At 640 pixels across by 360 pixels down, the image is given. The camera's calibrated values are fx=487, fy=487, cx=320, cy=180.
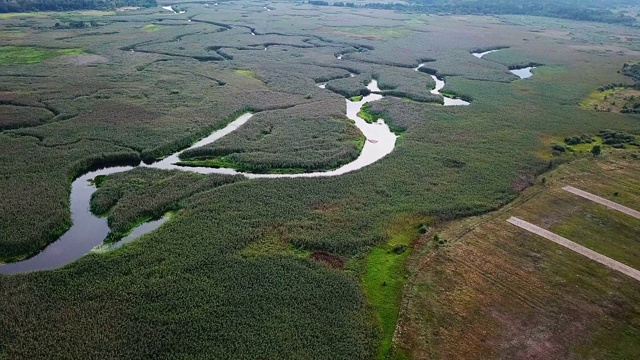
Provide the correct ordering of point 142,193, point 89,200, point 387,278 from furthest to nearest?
1. point 142,193
2. point 89,200
3. point 387,278

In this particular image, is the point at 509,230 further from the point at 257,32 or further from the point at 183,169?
the point at 257,32

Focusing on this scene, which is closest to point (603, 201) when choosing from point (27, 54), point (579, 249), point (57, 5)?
Result: point (579, 249)

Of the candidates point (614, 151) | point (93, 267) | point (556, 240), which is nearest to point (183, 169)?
point (93, 267)

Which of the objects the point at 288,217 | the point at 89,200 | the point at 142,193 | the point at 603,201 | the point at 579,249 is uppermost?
the point at 603,201

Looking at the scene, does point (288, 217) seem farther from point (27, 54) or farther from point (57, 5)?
point (57, 5)

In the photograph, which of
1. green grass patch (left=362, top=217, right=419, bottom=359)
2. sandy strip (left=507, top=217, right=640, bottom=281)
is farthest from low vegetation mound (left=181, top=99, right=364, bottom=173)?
sandy strip (left=507, top=217, right=640, bottom=281)

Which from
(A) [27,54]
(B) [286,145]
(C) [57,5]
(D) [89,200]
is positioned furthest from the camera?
(C) [57,5]
